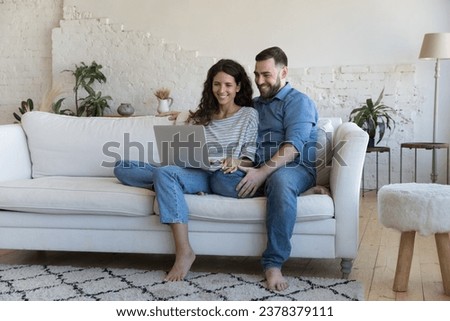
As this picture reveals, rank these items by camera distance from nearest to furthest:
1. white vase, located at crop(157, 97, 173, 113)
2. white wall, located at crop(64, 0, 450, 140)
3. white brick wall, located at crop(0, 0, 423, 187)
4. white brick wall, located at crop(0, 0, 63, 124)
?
white wall, located at crop(64, 0, 450, 140), white brick wall, located at crop(0, 0, 423, 187), white vase, located at crop(157, 97, 173, 113), white brick wall, located at crop(0, 0, 63, 124)

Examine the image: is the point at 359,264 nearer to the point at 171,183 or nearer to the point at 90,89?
the point at 171,183

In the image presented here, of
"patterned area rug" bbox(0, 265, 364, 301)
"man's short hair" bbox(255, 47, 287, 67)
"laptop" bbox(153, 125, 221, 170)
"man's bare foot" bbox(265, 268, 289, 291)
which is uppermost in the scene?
"man's short hair" bbox(255, 47, 287, 67)

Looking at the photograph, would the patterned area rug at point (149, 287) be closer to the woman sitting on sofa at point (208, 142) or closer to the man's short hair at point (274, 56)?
the woman sitting on sofa at point (208, 142)

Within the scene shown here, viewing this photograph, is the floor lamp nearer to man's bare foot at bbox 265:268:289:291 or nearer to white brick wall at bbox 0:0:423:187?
white brick wall at bbox 0:0:423:187

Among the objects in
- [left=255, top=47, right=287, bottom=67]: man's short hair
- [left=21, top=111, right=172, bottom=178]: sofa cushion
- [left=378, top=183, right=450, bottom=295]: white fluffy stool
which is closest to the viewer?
[left=378, top=183, right=450, bottom=295]: white fluffy stool

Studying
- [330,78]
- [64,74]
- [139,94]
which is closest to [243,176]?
[330,78]

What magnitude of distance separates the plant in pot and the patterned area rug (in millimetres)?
2731

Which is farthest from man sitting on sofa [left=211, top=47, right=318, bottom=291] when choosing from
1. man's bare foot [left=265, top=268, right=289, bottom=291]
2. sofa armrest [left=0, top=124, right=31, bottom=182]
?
sofa armrest [left=0, top=124, right=31, bottom=182]

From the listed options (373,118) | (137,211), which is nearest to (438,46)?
(373,118)

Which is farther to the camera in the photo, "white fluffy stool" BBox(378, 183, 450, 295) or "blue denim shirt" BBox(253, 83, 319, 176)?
"blue denim shirt" BBox(253, 83, 319, 176)

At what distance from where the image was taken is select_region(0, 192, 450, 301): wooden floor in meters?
2.51

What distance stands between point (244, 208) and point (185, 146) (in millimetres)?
428

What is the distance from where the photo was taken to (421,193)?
237 cm

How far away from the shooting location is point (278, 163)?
2719mm
